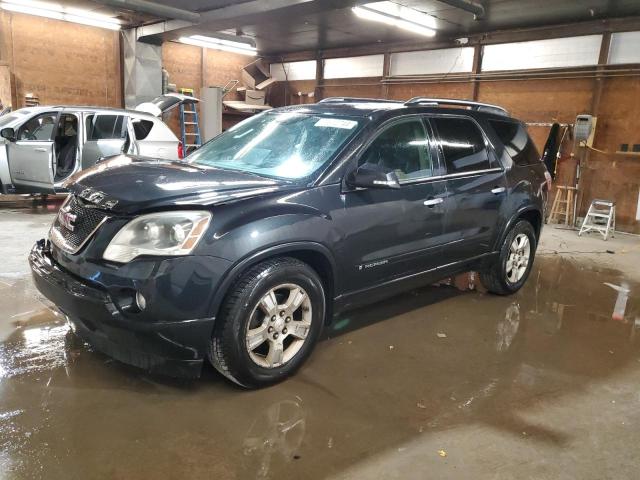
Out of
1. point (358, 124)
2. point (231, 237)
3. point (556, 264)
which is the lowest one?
point (556, 264)

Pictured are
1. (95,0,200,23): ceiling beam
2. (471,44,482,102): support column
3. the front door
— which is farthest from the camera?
(471,44,482,102): support column

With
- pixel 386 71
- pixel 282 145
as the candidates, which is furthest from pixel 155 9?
pixel 282 145

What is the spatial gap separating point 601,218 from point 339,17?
6.19 metres

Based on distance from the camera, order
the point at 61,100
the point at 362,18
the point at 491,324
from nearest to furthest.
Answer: the point at 491,324 → the point at 362,18 → the point at 61,100

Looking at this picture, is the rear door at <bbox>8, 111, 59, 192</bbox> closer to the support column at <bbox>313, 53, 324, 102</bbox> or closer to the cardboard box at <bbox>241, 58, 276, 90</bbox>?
the cardboard box at <bbox>241, 58, 276, 90</bbox>

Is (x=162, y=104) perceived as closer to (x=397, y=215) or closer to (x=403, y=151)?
(x=403, y=151)

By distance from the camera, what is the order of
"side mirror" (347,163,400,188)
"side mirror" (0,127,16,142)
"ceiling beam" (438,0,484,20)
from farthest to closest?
"ceiling beam" (438,0,484,20), "side mirror" (0,127,16,142), "side mirror" (347,163,400,188)

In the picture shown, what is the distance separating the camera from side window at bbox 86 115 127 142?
7.92 metres

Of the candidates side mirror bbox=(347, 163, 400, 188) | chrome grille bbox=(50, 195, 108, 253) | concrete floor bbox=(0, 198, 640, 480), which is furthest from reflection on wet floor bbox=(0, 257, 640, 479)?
side mirror bbox=(347, 163, 400, 188)

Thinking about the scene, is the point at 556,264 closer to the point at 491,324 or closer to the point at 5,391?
the point at 491,324

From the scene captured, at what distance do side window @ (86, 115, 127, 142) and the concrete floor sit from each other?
14.6ft

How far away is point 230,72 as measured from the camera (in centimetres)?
1449

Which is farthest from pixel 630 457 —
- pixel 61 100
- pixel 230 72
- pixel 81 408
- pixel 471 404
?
pixel 230 72

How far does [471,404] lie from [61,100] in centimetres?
1121
